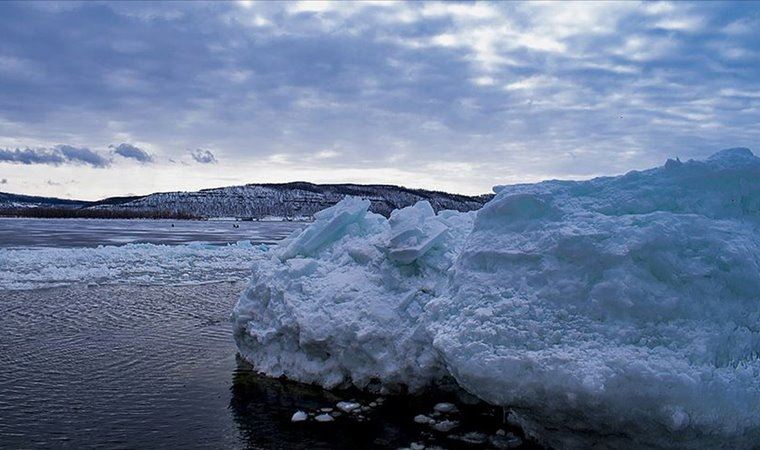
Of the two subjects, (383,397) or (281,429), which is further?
(383,397)

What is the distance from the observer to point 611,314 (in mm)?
5750

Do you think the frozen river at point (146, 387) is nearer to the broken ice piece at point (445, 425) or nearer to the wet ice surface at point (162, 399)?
the wet ice surface at point (162, 399)

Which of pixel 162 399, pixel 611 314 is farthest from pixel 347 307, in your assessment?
pixel 611 314

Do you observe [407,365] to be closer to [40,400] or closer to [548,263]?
[548,263]

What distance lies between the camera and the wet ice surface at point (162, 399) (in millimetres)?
6801

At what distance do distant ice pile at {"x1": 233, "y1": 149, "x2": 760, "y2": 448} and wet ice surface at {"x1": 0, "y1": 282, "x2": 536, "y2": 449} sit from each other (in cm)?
98

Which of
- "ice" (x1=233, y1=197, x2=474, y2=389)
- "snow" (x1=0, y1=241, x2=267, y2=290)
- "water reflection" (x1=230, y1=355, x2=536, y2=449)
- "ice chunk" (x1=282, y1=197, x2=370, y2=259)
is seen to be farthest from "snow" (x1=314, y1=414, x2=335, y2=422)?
"snow" (x1=0, y1=241, x2=267, y2=290)

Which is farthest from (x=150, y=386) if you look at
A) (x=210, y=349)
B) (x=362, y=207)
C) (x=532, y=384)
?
(x=532, y=384)

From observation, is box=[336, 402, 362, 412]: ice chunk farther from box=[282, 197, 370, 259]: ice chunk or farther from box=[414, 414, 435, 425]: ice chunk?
box=[282, 197, 370, 259]: ice chunk

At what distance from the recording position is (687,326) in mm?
5535

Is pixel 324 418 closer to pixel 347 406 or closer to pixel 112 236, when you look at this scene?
pixel 347 406

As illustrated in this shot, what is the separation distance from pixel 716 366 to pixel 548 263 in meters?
1.78

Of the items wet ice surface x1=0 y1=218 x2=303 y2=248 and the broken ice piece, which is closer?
the broken ice piece

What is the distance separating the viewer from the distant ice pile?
5172mm
